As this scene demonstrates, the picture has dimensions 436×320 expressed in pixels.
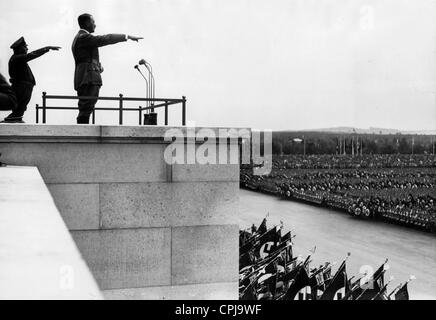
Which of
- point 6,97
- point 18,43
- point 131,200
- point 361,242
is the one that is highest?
point 18,43

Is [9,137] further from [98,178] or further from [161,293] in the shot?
[161,293]

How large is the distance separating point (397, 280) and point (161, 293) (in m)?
9.47

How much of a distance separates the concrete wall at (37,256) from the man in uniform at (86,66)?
4306 mm

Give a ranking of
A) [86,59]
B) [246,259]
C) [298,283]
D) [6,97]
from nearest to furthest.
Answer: [6,97], [86,59], [298,283], [246,259]

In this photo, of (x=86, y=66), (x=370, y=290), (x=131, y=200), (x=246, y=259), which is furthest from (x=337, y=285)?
(x=86, y=66)

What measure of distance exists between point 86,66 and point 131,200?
98.9 inches

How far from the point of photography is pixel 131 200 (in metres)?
7.75

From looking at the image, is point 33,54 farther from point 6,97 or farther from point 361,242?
point 361,242

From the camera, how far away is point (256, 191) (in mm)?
43500

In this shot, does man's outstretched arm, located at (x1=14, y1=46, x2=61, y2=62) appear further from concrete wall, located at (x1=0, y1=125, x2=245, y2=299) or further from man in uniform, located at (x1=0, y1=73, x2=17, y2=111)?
concrete wall, located at (x1=0, y1=125, x2=245, y2=299)

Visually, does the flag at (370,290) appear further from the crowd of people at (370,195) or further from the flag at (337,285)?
the crowd of people at (370,195)

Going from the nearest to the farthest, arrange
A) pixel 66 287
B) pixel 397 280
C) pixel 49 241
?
1. pixel 66 287
2. pixel 49 241
3. pixel 397 280

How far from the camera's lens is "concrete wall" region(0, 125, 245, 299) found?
758cm
